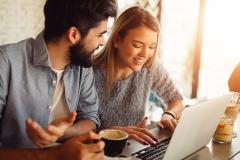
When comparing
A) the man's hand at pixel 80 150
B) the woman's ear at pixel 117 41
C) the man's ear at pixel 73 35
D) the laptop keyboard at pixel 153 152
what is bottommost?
the laptop keyboard at pixel 153 152

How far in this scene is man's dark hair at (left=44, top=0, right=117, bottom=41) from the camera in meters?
1.25

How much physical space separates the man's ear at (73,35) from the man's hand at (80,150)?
1.54 feet

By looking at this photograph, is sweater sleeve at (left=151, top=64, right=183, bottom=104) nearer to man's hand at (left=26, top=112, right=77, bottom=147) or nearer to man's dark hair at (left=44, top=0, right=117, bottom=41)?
man's dark hair at (left=44, top=0, right=117, bottom=41)

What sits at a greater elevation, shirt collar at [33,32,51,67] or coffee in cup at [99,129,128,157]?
shirt collar at [33,32,51,67]

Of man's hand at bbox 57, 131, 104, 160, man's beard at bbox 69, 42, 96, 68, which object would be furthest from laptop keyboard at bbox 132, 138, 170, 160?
man's beard at bbox 69, 42, 96, 68

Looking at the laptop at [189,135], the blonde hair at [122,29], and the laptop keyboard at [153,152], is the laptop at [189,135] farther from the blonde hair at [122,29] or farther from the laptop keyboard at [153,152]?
the blonde hair at [122,29]

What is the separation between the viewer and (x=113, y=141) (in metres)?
1.10

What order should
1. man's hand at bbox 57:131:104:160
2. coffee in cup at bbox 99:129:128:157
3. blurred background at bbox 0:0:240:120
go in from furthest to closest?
blurred background at bbox 0:0:240:120 < coffee in cup at bbox 99:129:128:157 < man's hand at bbox 57:131:104:160

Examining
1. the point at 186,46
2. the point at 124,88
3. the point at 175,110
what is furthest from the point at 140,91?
the point at 186,46

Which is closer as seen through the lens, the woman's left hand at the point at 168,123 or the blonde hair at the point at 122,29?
the woman's left hand at the point at 168,123

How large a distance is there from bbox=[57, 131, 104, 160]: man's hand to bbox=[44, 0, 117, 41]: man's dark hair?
49 cm

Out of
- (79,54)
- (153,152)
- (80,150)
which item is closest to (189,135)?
(153,152)

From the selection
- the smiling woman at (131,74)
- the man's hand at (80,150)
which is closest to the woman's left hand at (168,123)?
the smiling woman at (131,74)

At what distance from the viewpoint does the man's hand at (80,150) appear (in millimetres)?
953
